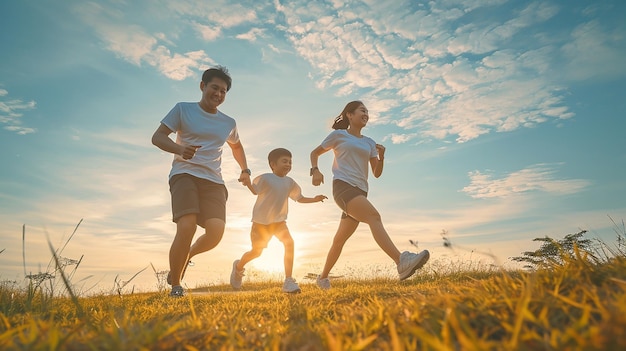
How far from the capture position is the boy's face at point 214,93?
211 inches

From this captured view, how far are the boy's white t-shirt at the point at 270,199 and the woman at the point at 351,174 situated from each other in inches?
34.8

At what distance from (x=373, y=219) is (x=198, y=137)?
2.49 metres

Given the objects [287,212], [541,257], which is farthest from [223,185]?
[541,257]

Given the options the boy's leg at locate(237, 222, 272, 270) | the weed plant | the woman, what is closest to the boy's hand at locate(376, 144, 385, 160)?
the woman

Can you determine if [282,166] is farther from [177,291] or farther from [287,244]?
[177,291]

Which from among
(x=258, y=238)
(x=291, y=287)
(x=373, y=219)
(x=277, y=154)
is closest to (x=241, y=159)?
(x=277, y=154)

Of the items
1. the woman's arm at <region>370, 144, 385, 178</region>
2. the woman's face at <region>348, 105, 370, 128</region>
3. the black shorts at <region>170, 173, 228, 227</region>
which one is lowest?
the black shorts at <region>170, 173, 228, 227</region>

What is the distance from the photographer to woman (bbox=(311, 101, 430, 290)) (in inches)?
218

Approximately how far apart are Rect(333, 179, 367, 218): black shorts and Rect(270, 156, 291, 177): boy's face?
1310 millimetres

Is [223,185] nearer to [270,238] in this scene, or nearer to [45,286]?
[270,238]

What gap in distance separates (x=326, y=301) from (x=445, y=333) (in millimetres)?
2493

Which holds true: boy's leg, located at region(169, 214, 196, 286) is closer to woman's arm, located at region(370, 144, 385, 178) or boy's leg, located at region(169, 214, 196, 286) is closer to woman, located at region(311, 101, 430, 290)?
woman, located at region(311, 101, 430, 290)

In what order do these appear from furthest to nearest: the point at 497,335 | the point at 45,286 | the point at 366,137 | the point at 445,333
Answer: the point at 366,137, the point at 45,286, the point at 497,335, the point at 445,333

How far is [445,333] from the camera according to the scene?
49.7 inches
